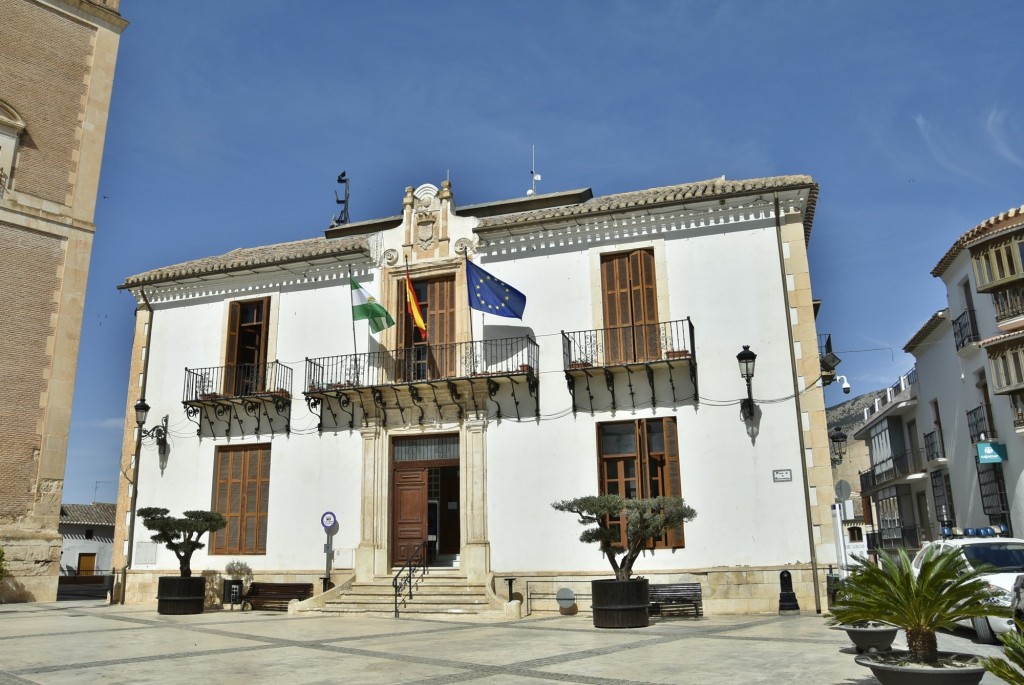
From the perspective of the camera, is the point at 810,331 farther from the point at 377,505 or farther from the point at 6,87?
the point at 6,87

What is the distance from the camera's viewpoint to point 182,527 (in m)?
15.2

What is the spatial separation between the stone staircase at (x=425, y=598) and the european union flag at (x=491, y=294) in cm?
516

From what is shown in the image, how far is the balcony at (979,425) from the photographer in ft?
74.9

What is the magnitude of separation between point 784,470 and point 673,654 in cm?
624

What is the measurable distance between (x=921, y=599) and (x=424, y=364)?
1224 cm

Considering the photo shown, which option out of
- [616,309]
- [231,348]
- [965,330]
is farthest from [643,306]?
[965,330]

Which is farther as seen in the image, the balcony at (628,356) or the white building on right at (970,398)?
the white building on right at (970,398)

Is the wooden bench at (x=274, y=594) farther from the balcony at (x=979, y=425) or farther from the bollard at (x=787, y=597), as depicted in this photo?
the balcony at (x=979, y=425)

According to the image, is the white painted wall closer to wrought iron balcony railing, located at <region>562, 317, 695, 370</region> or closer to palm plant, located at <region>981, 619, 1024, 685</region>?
wrought iron balcony railing, located at <region>562, 317, 695, 370</region>

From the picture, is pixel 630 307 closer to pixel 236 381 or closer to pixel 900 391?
pixel 236 381

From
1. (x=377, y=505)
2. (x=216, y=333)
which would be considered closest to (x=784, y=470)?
(x=377, y=505)

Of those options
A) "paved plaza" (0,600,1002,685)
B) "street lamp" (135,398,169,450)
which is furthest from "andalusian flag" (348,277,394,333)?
"paved plaza" (0,600,1002,685)

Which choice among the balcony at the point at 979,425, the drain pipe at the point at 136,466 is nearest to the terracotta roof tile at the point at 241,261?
the drain pipe at the point at 136,466

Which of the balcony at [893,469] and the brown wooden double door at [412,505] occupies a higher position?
the balcony at [893,469]
